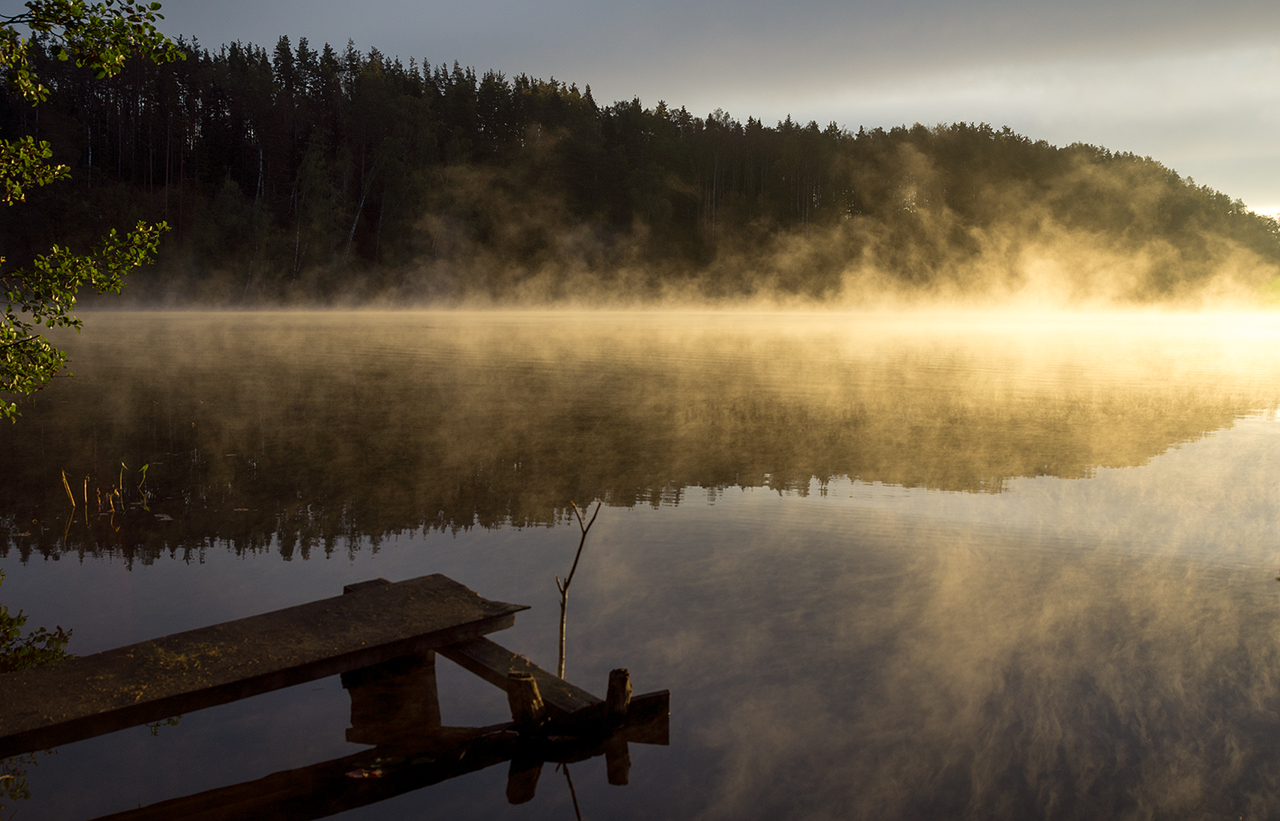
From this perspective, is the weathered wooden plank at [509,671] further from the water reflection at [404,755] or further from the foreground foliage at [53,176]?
the foreground foliage at [53,176]

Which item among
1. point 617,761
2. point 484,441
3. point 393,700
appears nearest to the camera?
point 617,761

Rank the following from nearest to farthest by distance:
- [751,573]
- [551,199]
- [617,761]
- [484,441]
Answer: [617,761] < [751,573] < [484,441] < [551,199]

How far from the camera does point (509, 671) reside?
5098 millimetres

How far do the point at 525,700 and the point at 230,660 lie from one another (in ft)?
5.53

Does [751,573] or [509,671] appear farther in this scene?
[751,573]

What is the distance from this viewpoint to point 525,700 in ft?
15.9

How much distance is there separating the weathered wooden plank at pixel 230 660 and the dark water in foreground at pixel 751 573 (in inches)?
15.3

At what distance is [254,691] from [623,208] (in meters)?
92.9

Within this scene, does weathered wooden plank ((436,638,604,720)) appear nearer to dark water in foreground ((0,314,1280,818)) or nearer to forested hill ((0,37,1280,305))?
dark water in foreground ((0,314,1280,818))

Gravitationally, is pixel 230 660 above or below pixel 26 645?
above

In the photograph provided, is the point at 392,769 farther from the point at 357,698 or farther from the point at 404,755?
the point at 357,698

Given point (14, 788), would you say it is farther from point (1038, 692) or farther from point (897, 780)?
point (1038, 692)

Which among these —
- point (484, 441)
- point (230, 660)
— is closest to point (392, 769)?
point (230, 660)

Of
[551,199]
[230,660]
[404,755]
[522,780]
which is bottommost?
[522,780]
